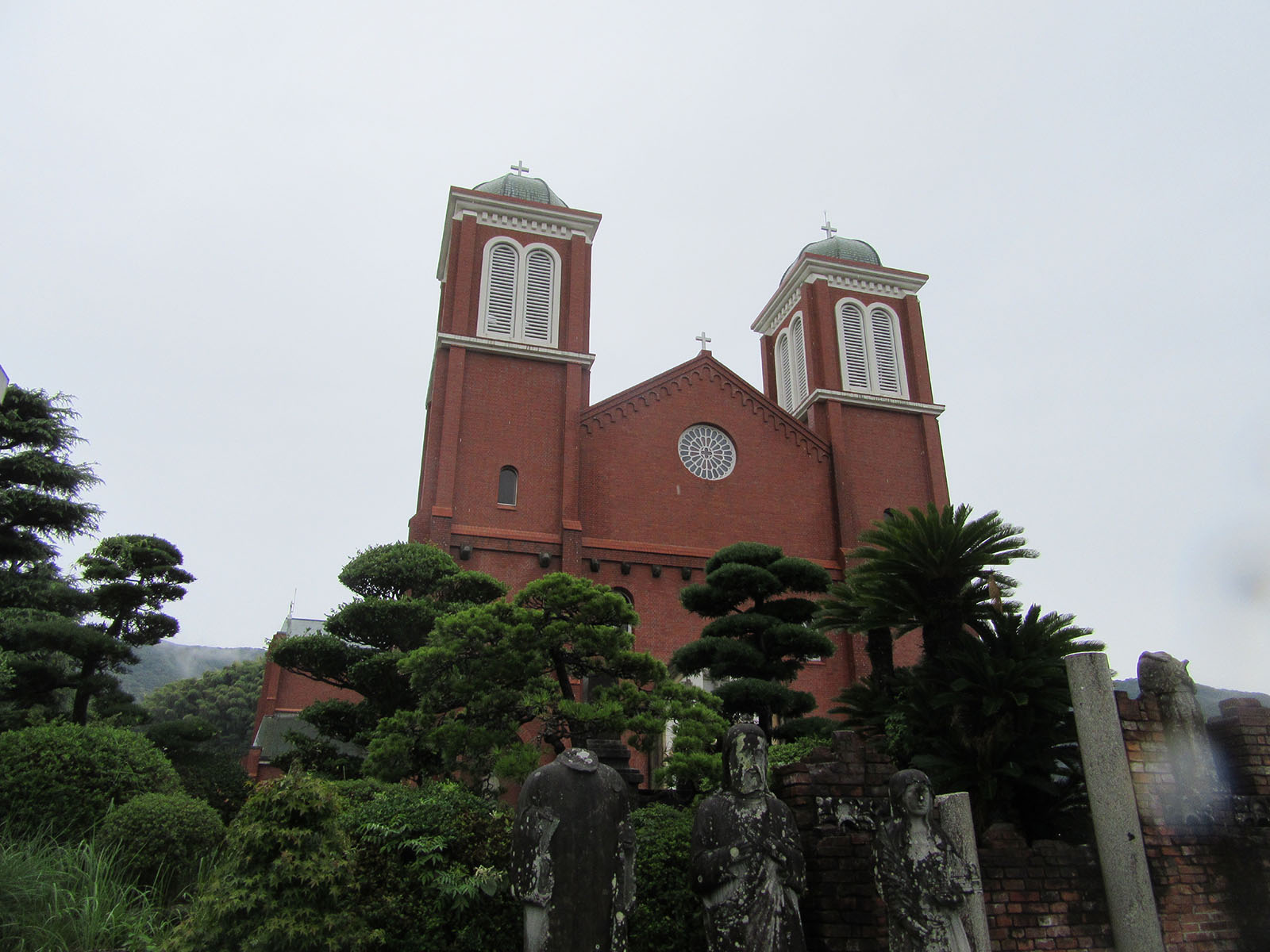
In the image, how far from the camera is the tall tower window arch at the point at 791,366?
27922mm

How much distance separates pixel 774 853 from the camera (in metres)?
5.68

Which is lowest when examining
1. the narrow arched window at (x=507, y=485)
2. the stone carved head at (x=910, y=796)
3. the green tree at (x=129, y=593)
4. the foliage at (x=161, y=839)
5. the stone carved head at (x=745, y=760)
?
the foliage at (x=161, y=839)

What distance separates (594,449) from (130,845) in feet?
51.9

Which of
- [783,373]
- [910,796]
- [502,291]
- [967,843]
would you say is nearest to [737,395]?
[783,373]

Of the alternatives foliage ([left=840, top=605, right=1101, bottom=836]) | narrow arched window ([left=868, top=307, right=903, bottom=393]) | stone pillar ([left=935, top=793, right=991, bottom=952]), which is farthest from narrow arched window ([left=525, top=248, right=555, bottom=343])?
stone pillar ([left=935, top=793, right=991, bottom=952])

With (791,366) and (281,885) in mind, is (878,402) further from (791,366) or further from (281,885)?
(281,885)

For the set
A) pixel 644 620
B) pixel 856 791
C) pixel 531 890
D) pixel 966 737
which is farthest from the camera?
pixel 644 620

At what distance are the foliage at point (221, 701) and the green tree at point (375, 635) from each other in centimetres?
3247

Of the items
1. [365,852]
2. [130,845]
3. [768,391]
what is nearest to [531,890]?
[365,852]

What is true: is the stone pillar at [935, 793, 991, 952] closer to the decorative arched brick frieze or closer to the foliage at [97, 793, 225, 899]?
the foliage at [97, 793, 225, 899]

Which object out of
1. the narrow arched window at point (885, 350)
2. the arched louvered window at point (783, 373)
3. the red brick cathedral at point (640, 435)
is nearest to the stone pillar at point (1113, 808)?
the red brick cathedral at point (640, 435)

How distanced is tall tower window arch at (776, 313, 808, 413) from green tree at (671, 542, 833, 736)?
1283 cm

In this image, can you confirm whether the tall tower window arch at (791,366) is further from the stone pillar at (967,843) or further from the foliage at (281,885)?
the foliage at (281,885)

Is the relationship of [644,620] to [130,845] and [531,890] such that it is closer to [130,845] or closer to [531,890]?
[130,845]
